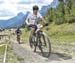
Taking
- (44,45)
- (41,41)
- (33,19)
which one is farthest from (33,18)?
(44,45)

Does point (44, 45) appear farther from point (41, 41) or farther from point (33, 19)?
point (33, 19)

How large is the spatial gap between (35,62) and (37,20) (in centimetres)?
307

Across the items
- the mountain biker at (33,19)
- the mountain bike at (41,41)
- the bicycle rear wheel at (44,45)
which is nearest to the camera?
the bicycle rear wheel at (44,45)

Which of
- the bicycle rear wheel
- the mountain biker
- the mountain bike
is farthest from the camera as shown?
the mountain biker

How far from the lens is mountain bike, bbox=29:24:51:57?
13.4 metres

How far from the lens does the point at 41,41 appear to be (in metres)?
14.3

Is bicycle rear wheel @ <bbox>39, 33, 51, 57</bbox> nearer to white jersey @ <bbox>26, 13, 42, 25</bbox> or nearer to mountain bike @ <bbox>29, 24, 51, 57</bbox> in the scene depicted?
mountain bike @ <bbox>29, 24, 51, 57</bbox>

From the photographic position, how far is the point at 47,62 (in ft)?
38.4

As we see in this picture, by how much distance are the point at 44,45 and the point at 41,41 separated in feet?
1.69

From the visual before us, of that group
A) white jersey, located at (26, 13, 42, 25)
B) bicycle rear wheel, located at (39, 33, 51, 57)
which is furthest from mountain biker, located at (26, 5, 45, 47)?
bicycle rear wheel, located at (39, 33, 51, 57)

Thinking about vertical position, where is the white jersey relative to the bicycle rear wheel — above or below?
above

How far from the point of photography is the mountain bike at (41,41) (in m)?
13.4

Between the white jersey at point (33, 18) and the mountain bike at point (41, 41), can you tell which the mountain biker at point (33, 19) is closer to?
the white jersey at point (33, 18)

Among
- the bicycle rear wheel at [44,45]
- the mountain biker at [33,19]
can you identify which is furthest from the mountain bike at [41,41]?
the mountain biker at [33,19]
